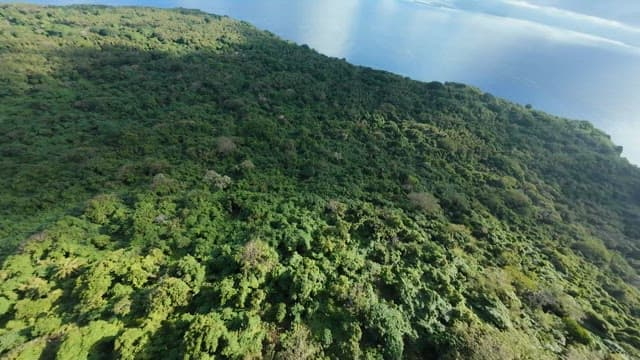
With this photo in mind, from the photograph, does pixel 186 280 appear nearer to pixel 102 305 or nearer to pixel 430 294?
pixel 102 305

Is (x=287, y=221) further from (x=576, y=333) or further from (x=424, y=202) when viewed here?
(x=576, y=333)

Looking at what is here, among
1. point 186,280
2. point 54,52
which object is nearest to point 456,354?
point 186,280

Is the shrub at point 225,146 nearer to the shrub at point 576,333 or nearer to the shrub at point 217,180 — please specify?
the shrub at point 217,180

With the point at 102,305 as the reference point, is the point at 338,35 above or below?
above

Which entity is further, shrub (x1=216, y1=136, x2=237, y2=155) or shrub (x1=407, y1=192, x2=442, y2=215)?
shrub (x1=216, y1=136, x2=237, y2=155)

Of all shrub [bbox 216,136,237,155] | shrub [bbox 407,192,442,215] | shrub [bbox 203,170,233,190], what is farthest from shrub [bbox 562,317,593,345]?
shrub [bbox 216,136,237,155]

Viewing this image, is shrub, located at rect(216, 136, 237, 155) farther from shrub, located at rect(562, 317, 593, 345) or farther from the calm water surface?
the calm water surface

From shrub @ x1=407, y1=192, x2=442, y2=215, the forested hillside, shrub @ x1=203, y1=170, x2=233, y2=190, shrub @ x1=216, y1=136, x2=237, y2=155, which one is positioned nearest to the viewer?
the forested hillside

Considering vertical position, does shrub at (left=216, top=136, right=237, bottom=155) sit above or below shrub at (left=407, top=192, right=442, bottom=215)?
below
